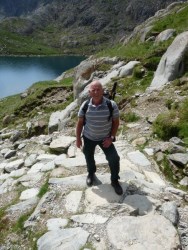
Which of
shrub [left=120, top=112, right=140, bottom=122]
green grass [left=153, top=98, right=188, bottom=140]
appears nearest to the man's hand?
green grass [left=153, top=98, right=188, bottom=140]

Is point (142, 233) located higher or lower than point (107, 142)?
lower

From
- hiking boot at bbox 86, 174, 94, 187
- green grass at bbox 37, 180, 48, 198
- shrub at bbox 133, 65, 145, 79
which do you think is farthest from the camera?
shrub at bbox 133, 65, 145, 79

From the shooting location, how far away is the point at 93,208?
1001 centimetres

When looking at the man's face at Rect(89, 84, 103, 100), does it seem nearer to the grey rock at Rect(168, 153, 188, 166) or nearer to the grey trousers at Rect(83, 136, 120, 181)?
the grey trousers at Rect(83, 136, 120, 181)

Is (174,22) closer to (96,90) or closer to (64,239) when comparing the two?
(96,90)

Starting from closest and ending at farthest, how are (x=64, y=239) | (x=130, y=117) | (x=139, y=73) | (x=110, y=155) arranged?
(x=64, y=239) < (x=110, y=155) < (x=130, y=117) < (x=139, y=73)

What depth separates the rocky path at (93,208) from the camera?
340 inches

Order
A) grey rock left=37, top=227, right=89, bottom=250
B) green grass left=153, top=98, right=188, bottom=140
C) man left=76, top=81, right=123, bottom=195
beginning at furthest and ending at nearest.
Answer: green grass left=153, top=98, right=188, bottom=140 < man left=76, top=81, right=123, bottom=195 < grey rock left=37, top=227, right=89, bottom=250

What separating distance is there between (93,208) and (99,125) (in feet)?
7.49

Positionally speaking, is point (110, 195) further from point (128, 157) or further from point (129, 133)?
point (129, 133)

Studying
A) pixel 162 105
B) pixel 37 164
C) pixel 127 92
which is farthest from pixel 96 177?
pixel 127 92

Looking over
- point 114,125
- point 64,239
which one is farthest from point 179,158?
point 64,239

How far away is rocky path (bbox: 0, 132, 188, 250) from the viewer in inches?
340

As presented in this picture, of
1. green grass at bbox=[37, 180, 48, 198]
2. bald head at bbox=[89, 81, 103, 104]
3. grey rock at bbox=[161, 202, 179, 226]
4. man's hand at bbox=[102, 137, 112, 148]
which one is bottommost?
green grass at bbox=[37, 180, 48, 198]
